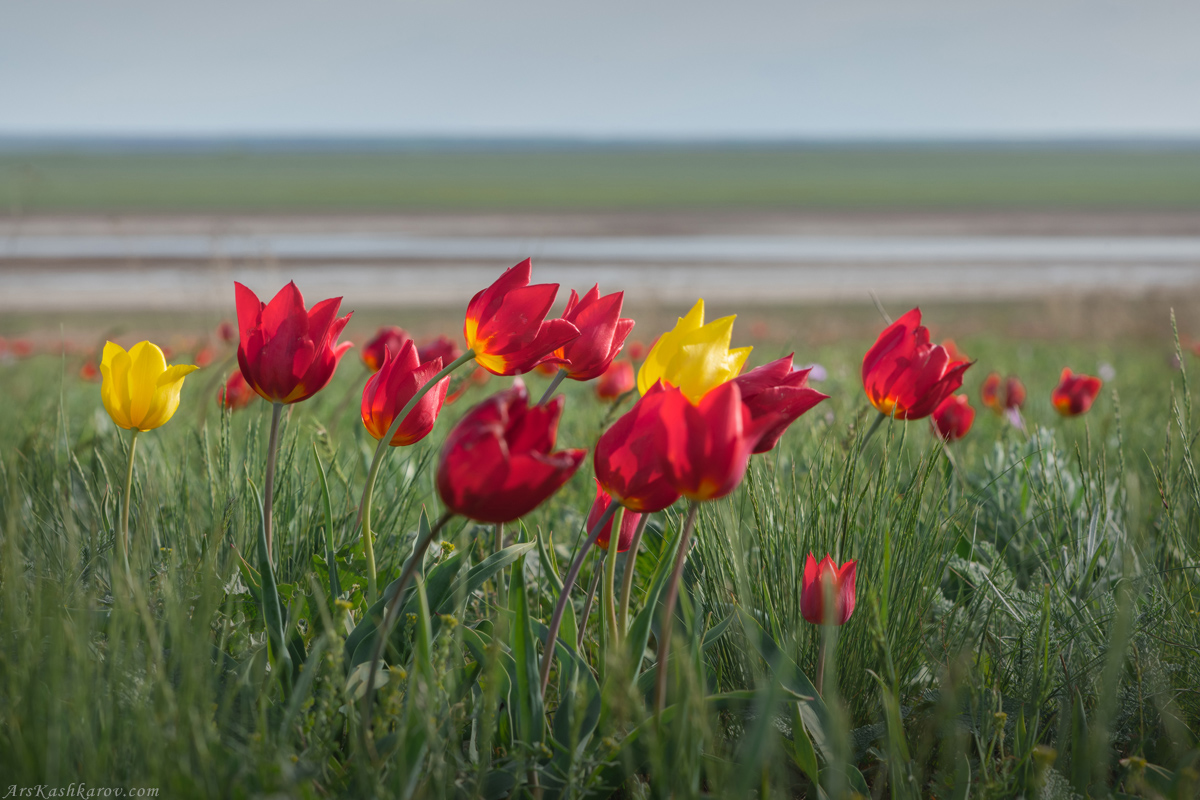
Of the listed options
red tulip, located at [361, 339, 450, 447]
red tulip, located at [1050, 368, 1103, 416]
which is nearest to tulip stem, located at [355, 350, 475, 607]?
red tulip, located at [361, 339, 450, 447]

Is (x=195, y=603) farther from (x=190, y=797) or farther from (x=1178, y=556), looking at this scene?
(x=1178, y=556)

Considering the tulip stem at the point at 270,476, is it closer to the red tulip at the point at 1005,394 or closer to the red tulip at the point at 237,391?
the red tulip at the point at 237,391

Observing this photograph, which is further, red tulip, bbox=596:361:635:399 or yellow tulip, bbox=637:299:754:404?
red tulip, bbox=596:361:635:399

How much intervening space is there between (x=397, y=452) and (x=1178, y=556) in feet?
5.64

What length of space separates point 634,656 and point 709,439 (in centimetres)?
39

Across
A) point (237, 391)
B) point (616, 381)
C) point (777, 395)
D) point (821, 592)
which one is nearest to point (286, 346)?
point (777, 395)

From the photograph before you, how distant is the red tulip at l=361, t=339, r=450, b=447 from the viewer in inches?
42.1

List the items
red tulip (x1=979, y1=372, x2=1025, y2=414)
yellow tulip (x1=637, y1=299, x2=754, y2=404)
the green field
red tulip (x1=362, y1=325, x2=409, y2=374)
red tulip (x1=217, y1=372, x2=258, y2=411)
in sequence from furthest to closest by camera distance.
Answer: the green field
red tulip (x1=979, y1=372, x2=1025, y2=414)
red tulip (x1=217, y1=372, x2=258, y2=411)
red tulip (x1=362, y1=325, x2=409, y2=374)
yellow tulip (x1=637, y1=299, x2=754, y2=404)

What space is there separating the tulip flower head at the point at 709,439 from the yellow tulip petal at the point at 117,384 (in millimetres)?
875

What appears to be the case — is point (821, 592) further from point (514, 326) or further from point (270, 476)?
point (270, 476)

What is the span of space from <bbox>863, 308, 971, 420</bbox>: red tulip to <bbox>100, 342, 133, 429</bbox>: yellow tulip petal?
1.13 m

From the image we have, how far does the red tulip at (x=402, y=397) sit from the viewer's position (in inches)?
42.1

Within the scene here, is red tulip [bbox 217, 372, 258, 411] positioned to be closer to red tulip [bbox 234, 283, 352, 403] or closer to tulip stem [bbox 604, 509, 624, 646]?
red tulip [bbox 234, 283, 352, 403]

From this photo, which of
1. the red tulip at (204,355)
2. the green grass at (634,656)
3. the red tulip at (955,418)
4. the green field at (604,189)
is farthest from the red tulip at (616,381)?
the green field at (604,189)
